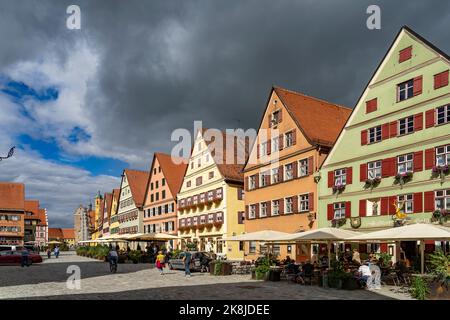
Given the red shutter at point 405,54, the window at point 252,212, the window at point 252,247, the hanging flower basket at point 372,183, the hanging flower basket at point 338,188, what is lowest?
the window at point 252,247

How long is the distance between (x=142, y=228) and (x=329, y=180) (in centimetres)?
4188

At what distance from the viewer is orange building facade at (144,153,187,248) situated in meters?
57.2

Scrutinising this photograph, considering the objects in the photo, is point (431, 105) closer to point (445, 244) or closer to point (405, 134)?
point (405, 134)

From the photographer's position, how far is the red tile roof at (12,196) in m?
89.1

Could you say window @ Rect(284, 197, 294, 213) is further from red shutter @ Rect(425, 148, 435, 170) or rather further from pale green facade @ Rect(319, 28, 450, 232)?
red shutter @ Rect(425, 148, 435, 170)

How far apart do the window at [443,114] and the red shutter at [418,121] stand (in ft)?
3.42

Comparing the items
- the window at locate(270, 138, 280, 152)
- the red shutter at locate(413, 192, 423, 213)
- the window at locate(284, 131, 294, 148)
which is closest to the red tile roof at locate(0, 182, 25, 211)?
the window at locate(270, 138, 280, 152)

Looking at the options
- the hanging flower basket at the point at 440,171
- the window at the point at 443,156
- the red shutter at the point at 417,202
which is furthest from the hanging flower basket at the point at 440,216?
the window at the point at 443,156

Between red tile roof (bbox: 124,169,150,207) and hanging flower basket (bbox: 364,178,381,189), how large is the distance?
4604cm

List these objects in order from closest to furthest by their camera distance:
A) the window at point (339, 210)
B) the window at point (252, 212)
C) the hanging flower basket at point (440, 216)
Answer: the hanging flower basket at point (440, 216), the window at point (339, 210), the window at point (252, 212)

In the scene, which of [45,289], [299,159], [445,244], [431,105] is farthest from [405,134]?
[45,289]

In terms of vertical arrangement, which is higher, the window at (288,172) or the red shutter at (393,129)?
the red shutter at (393,129)

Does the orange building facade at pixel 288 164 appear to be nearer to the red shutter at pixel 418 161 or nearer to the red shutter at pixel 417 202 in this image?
the red shutter at pixel 418 161

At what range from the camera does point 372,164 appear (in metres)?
27.6
